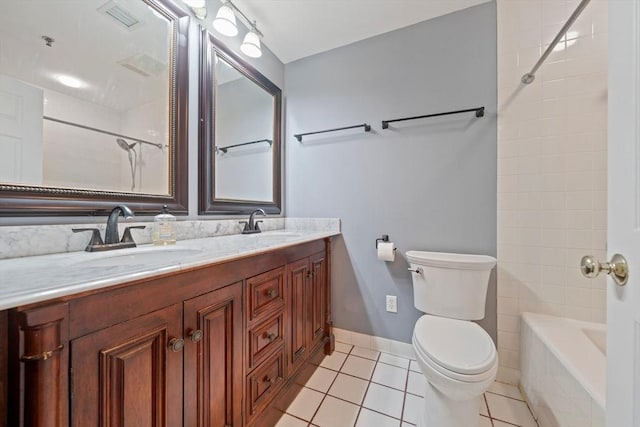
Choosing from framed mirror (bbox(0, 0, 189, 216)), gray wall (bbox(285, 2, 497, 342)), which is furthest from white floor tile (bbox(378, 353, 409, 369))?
framed mirror (bbox(0, 0, 189, 216))

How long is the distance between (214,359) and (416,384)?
1.23 metres

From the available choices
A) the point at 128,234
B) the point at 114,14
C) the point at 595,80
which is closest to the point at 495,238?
the point at 595,80

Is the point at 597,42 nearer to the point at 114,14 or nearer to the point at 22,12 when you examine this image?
the point at 114,14

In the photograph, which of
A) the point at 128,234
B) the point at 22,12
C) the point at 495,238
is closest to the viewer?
the point at 22,12

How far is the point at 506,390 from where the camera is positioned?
1.44m

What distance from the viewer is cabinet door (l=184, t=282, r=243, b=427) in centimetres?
77

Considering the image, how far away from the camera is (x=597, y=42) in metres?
1.31

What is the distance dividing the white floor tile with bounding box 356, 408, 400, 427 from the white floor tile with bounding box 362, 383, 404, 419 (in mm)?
32

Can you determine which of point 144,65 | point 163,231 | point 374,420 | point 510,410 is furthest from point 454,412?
point 144,65

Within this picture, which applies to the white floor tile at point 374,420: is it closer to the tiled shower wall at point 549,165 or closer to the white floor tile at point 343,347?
the white floor tile at point 343,347

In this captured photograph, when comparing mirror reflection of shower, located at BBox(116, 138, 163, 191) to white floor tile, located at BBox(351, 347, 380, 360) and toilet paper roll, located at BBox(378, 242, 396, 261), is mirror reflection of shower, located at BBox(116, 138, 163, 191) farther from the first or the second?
white floor tile, located at BBox(351, 347, 380, 360)

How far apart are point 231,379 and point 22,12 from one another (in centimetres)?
147

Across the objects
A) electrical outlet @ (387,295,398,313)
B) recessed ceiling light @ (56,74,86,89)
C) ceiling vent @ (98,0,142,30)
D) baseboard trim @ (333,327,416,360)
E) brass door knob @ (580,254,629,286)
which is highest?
ceiling vent @ (98,0,142,30)

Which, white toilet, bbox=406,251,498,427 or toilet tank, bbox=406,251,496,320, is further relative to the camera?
toilet tank, bbox=406,251,496,320
